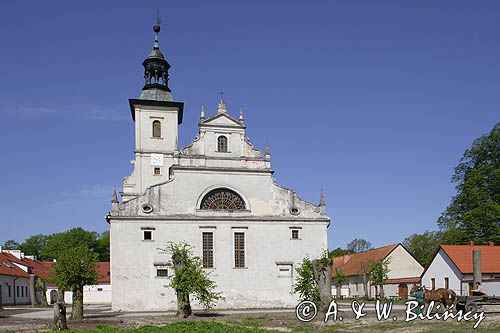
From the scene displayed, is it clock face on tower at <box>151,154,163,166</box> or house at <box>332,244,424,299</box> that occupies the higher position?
clock face on tower at <box>151,154,163,166</box>

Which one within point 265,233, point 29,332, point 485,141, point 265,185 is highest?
point 485,141

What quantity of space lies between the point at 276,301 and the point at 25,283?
3518 centimetres

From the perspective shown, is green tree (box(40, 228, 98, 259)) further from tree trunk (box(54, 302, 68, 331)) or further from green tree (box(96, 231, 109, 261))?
tree trunk (box(54, 302, 68, 331))

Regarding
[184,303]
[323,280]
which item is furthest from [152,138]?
[323,280]

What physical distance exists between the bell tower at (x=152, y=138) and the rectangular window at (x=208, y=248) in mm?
8442

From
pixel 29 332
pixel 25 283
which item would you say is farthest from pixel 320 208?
pixel 25 283

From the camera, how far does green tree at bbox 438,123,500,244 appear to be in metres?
46.8

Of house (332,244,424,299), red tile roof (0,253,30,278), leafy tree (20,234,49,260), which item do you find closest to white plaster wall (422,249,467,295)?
house (332,244,424,299)

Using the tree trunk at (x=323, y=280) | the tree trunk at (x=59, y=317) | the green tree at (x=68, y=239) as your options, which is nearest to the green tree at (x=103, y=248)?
the green tree at (x=68, y=239)

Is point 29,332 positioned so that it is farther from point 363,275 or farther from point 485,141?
point 485,141

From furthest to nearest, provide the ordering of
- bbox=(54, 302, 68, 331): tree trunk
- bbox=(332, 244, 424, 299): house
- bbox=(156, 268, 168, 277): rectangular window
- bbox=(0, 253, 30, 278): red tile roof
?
bbox=(0, 253, 30, 278): red tile roof
bbox=(332, 244, 424, 299): house
bbox=(156, 268, 168, 277): rectangular window
bbox=(54, 302, 68, 331): tree trunk

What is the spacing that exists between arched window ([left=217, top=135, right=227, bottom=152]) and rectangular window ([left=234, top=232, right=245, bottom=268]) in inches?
246

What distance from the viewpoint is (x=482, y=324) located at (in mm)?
18406

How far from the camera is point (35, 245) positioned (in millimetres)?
103438
